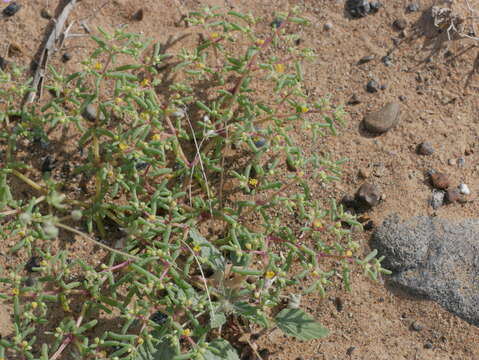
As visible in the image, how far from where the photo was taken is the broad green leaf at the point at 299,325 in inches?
167

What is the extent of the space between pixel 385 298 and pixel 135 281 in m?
2.08

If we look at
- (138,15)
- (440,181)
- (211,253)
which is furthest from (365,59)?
(211,253)

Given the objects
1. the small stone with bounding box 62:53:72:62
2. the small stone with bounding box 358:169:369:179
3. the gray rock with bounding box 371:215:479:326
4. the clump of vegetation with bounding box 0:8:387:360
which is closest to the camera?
the clump of vegetation with bounding box 0:8:387:360

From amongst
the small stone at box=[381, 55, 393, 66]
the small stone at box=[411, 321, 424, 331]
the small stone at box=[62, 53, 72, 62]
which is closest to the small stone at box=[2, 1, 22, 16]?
the small stone at box=[62, 53, 72, 62]

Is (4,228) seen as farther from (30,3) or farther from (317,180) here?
(317,180)

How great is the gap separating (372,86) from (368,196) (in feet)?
3.33

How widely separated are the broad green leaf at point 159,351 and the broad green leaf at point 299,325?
0.83 m

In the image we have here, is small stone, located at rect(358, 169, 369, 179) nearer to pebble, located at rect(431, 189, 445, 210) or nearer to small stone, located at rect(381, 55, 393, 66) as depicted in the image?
pebble, located at rect(431, 189, 445, 210)

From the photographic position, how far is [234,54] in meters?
5.04

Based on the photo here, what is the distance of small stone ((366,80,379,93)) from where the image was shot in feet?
16.4

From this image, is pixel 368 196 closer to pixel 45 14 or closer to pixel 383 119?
pixel 383 119

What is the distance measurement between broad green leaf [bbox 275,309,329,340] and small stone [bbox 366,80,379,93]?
2056 mm

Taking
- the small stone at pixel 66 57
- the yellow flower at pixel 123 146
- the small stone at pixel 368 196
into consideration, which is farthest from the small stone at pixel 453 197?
the small stone at pixel 66 57

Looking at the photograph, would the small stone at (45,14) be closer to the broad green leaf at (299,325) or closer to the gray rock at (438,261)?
the broad green leaf at (299,325)
